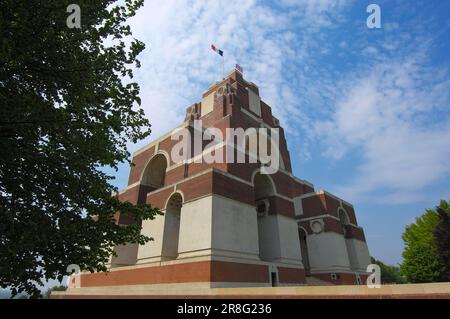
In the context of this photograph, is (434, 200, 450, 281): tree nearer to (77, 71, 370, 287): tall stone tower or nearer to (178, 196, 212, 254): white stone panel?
(77, 71, 370, 287): tall stone tower

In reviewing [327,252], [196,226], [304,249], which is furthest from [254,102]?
[196,226]

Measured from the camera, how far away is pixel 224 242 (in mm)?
18344

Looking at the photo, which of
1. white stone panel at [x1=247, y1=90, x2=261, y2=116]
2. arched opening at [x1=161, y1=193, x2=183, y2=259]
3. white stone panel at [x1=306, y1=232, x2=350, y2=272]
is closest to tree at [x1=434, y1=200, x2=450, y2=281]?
white stone panel at [x1=306, y1=232, x2=350, y2=272]

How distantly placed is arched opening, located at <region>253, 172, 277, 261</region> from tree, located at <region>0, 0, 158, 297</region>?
638 inches

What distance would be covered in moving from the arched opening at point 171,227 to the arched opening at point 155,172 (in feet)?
21.6

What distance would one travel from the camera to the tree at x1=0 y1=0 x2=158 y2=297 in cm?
645

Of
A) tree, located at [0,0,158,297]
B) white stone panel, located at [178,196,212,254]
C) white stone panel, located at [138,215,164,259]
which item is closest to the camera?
tree, located at [0,0,158,297]

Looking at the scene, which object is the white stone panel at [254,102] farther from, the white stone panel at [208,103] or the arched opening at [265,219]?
the arched opening at [265,219]

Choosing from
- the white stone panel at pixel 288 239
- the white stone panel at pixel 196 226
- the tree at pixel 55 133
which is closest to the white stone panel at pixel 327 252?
the white stone panel at pixel 288 239

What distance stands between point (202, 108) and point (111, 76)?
27282mm

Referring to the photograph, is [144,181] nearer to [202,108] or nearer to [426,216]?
[202,108]

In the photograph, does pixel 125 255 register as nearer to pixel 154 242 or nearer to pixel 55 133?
pixel 154 242

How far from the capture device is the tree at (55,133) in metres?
6.45

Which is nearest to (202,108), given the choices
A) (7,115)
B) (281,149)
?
(281,149)
